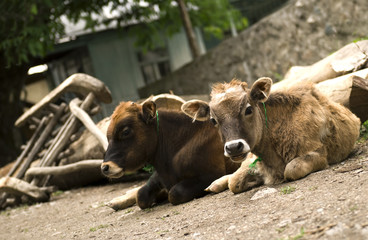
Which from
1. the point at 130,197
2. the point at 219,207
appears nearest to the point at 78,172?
the point at 130,197

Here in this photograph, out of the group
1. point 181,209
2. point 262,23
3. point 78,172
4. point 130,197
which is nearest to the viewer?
point 181,209

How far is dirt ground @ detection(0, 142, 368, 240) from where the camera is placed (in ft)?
11.0

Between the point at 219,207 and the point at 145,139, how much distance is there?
154 centimetres

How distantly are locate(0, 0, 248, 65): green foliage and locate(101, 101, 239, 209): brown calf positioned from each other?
646 centimetres

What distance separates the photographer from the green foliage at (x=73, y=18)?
39.9ft

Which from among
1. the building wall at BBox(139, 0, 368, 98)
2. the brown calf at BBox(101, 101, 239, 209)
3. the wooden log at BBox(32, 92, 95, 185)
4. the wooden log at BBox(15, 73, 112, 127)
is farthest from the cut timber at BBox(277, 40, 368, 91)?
the wooden log at BBox(32, 92, 95, 185)

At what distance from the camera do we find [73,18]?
48.0 feet

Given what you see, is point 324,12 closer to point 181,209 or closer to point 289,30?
point 289,30

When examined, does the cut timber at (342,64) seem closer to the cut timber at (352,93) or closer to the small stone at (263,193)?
A: the cut timber at (352,93)

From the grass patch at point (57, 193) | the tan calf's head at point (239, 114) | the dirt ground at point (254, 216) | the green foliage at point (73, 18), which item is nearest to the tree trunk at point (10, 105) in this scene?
the green foliage at point (73, 18)

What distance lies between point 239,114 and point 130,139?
1.61m

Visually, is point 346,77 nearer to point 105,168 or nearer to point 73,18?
point 105,168

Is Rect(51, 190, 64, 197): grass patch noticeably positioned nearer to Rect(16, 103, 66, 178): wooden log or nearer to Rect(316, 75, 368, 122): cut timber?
Rect(16, 103, 66, 178): wooden log

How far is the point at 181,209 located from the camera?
17.4 ft
